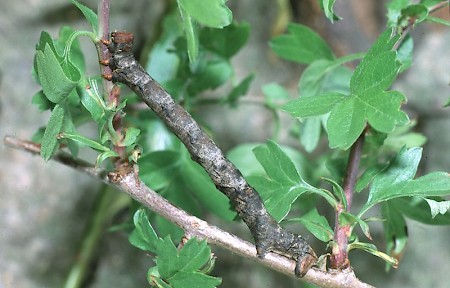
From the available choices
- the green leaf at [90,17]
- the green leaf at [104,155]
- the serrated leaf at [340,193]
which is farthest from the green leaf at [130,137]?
the serrated leaf at [340,193]

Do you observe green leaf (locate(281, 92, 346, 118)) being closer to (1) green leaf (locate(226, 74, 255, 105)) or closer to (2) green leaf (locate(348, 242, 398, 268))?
(2) green leaf (locate(348, 242, 398, 268))

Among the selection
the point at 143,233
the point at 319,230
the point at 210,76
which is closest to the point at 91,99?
the point at 143,233

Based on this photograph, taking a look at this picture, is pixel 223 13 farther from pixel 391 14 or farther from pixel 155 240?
pixel 391 14

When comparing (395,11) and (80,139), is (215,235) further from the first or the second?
(395,11)

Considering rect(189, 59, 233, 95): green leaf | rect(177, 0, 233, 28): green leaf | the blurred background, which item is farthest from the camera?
the blurred background

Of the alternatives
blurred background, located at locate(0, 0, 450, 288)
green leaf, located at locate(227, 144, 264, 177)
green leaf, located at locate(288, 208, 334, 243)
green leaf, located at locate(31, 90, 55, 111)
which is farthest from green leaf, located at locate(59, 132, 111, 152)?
blurred background, located at locate(0, 0, 450, 288)

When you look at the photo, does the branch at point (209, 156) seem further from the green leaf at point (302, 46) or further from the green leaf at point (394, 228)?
the green leaf at point (302, 46)
